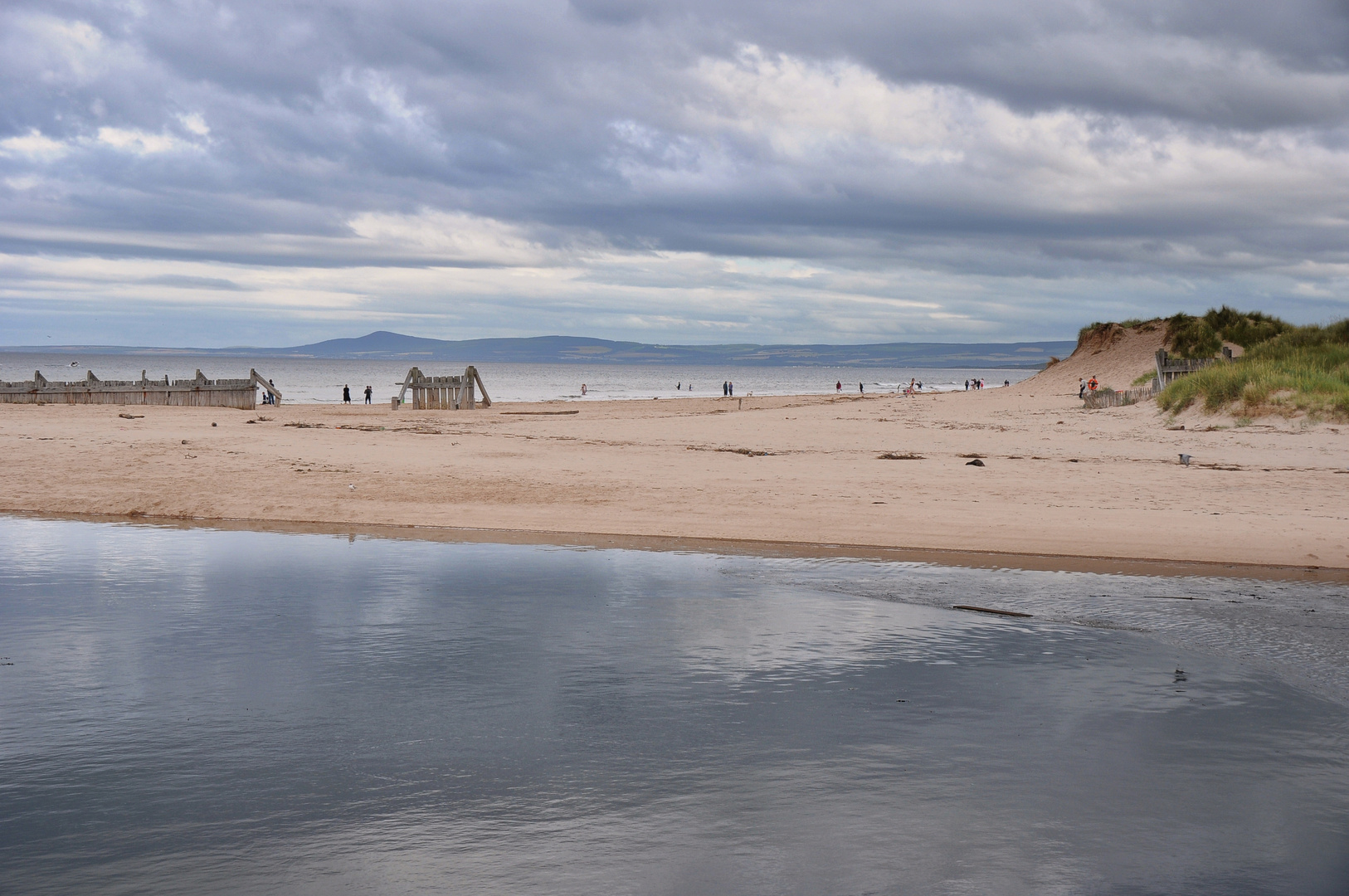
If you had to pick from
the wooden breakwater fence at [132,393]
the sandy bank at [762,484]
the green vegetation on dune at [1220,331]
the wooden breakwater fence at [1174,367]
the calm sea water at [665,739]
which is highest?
the green vegetation on dune at [1220,331]

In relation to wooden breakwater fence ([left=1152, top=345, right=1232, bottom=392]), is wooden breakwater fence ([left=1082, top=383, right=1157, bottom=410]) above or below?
below

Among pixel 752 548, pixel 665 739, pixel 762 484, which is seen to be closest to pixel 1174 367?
pixel 762 484

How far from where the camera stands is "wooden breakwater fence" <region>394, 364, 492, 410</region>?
155 feet

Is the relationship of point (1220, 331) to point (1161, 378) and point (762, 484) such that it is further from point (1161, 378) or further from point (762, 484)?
point (762, 484)

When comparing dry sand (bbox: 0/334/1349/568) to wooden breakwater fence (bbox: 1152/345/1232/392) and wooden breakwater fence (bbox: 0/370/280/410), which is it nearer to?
wooden breakwater fence (bbox: 1152/345/1232/392)

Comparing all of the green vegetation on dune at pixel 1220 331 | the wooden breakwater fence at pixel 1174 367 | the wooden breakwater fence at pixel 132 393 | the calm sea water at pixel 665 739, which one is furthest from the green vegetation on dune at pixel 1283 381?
the wooden breakwater fence at pixel 132 393

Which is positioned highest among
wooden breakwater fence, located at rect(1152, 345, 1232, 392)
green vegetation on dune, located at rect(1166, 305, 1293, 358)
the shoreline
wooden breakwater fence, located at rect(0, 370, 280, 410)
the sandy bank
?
green vegetation on dune, located at rect(1166, 305, 1293, 358)

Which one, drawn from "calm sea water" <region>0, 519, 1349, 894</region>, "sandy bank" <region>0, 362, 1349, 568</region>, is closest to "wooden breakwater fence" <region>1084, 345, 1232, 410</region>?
"sandy bank" <region>0, 362, 1349, 568</region>

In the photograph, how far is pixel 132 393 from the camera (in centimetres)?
4131

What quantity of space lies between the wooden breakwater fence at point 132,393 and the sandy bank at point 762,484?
10537 millimetres

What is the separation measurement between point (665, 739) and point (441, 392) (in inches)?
1675

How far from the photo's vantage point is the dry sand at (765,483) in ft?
52.1

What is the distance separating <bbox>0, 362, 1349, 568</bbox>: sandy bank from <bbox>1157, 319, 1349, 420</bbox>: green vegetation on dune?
128cm

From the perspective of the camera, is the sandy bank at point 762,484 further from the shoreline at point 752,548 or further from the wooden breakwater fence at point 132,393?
the wooden breakwater fence at point 132,393
